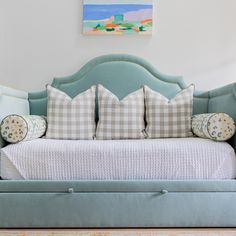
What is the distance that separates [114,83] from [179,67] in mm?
560

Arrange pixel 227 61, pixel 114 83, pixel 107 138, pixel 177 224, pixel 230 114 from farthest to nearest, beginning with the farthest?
pixel 227 61 → pixel 114 83 → pixel 107 138 → pixel 230 114 → pixel 177 224

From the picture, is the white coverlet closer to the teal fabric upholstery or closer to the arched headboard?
the teal fabric upholstery

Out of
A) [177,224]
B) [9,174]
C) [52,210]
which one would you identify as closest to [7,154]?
[9,174]

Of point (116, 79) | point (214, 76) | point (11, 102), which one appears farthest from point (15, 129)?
point (214, 76)

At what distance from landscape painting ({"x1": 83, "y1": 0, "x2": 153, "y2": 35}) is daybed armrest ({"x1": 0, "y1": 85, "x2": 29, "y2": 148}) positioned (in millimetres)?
769

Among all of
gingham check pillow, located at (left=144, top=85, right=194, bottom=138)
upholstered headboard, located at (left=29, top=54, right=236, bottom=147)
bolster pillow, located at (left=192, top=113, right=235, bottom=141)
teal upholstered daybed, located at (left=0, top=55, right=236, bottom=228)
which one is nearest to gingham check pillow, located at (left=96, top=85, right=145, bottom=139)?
gingham check pillow, located at (left=144, top=85, right=194, bottom=138)

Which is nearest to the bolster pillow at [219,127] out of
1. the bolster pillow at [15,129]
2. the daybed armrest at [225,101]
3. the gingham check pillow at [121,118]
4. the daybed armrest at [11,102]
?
the daybed armrest at [225,101]

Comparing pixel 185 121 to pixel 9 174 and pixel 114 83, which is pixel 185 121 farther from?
pixel 9 174

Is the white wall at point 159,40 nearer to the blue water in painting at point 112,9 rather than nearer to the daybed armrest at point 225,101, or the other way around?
the blue water in painting at point 112,9

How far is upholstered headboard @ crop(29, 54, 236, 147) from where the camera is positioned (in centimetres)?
231

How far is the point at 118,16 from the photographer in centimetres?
244

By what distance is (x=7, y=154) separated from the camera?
1538mm

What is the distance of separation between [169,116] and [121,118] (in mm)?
314

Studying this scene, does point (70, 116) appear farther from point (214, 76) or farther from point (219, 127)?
point (214, 76)
